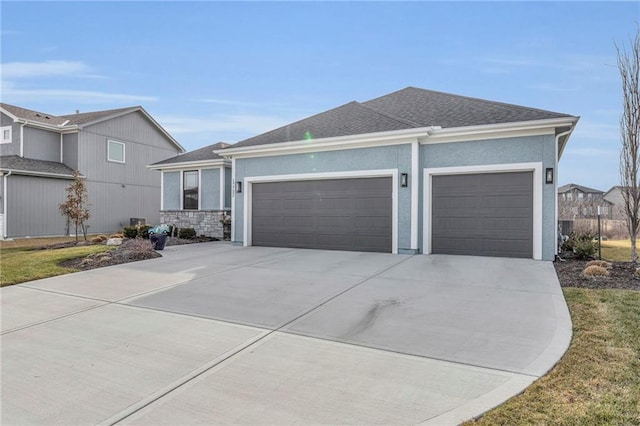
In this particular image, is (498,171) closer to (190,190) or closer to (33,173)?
(190,190)

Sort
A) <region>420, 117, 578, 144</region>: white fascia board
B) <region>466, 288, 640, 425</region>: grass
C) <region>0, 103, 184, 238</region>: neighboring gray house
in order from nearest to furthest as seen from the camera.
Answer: <region>466, 288, 640, 425</region>: grass < <region>420, 117, 578, 144</region>: white fascia board < <region>0, 103, 184, 238</region>: neighboring gray house

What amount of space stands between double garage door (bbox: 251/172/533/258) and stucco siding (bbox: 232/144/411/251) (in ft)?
1.27

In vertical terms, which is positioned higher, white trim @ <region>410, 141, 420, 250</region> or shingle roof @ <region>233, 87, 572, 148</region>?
shingle roof @ <region>233, 87, 572, 148</region>

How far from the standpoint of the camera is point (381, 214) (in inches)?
412

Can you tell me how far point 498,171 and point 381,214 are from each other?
327cm

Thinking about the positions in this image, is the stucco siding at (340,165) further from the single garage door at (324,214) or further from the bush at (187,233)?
the bush at (187,233)

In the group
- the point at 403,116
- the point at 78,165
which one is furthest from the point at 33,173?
the point at 403,116

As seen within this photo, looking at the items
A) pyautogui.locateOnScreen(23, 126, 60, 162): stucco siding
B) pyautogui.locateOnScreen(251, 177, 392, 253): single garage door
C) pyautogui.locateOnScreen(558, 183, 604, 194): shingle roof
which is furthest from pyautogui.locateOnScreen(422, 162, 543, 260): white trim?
pyautogui.locateOnScreen(558, 183, 604, 194): shingle roof

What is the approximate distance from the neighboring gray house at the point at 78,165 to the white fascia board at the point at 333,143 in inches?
427

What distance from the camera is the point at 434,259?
9.03 meters

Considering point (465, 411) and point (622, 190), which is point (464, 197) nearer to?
point (622, 190)

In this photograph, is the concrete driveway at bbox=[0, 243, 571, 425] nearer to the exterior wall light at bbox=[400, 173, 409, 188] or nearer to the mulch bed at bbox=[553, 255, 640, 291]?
the mulch bed at bbox=[553, 255, 640, 291]

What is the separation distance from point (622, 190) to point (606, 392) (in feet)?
26.2

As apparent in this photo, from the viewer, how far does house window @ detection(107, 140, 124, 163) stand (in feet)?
66.6
